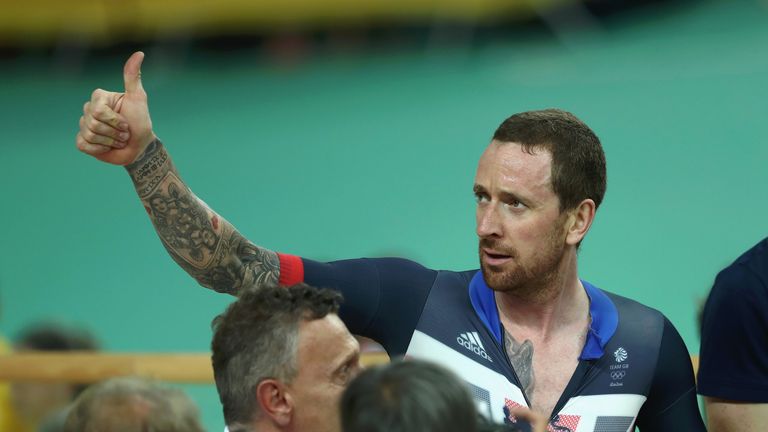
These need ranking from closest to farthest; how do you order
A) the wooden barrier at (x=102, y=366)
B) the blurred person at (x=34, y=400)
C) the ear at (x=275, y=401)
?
the ear at (x=275, y=401)
the wooden barrier at (x=102, y=366)
the blurred person at (x=34, y=400)

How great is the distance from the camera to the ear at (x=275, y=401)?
217cm

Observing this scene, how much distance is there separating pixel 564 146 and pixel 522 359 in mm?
483

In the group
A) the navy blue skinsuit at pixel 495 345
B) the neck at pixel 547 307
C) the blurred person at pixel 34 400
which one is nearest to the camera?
the navy blue skinsuit at pixel 495 345

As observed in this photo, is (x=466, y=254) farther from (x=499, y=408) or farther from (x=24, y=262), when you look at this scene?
(x=499, y=408)

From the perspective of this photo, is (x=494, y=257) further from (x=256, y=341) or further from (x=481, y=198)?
(x=256, y=341)

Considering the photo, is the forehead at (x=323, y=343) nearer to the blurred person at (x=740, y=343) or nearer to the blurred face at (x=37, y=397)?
the blurred person at (x=740, y=343)

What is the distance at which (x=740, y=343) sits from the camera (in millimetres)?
2621

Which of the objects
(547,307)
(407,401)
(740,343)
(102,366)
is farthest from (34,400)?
(407,401)

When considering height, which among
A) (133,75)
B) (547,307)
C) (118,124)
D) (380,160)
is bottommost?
(547,307)

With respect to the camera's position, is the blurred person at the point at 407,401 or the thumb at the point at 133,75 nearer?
the blurred person at the point at 407,401

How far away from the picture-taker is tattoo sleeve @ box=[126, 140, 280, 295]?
2.51m

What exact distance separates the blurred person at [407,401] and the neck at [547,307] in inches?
43.3

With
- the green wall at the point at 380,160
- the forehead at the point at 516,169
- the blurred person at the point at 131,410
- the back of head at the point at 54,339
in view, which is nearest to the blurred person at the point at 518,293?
the forehead at the point at 516,169

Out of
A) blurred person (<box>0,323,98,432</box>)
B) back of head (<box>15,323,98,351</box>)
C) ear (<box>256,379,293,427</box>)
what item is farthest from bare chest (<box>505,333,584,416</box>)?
back of head (<box>15,323,98,351</box>)
